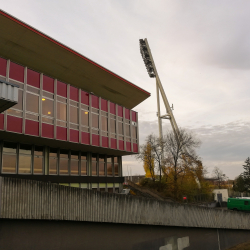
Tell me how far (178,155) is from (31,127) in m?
22.0

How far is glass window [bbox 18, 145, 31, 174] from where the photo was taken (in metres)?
17.7

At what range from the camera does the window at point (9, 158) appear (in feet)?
55.0

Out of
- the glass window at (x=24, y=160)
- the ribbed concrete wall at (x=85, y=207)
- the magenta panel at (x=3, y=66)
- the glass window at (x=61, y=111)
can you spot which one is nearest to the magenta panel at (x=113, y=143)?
the glass window at (x=61, y=111)

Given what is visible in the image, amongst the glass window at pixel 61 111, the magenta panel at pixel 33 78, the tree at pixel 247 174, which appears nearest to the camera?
the magenta panel at pixel 33 78

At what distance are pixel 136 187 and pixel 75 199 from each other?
2376 cm

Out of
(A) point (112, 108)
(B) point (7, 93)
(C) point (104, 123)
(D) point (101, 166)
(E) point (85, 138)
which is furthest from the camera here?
(D) point (101, 166)

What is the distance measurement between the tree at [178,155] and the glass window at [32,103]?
20.4m

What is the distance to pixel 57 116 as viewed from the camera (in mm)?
18516

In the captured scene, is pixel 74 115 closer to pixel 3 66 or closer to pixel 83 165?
pixel 83 165

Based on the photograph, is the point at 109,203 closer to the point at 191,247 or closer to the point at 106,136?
the point at 191,247

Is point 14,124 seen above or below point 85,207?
above

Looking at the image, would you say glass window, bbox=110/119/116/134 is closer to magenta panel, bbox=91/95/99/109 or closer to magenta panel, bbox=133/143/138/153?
magenta panel, bbox=91/95/99/109

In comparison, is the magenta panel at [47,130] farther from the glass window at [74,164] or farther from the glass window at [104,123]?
the glass window at [104,123]

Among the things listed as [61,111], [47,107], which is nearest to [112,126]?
[61,111]
